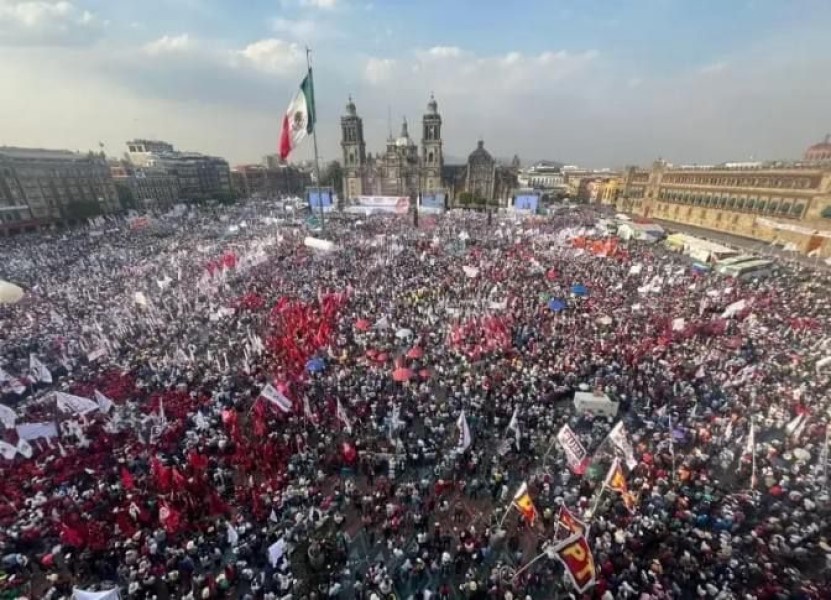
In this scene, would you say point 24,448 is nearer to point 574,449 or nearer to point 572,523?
point 572,523

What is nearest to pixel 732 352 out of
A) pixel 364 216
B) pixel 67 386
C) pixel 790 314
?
pixel 790 314

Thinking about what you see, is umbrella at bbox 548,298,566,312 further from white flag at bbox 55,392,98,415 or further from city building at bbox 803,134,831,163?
city building at bbox 803,134,831,163

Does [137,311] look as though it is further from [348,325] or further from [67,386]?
[348,325]

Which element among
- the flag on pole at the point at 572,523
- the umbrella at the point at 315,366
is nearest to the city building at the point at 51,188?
the umbrella at the point at 315,366

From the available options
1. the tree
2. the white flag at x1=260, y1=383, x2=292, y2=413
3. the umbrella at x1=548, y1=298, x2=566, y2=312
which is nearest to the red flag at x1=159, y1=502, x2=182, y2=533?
the white flag at x1=260, y1=383, x2=292, y2=413

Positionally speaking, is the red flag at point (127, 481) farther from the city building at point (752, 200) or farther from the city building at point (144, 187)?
the city building at point (144, 187)
